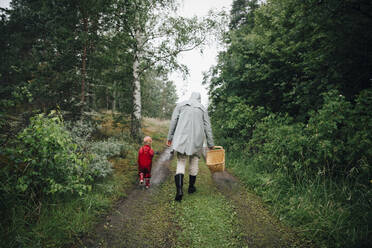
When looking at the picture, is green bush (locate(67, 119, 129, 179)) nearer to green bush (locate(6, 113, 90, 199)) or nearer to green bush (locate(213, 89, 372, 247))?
green bush (locate(6, 113, 90, 199))

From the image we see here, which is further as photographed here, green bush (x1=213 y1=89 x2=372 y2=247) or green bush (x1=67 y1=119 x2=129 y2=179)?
green bush (x1=67 y1=119 x2=129 y2=179)

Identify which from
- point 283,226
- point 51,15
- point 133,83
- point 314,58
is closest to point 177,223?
point 283,226

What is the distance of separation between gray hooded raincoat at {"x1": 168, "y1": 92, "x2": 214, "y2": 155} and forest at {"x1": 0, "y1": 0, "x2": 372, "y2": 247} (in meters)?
1.75

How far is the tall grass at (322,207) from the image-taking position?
2.23 metres

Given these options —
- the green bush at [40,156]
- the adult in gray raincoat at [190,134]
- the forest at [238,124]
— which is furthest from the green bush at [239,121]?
the green bush at [40,156]

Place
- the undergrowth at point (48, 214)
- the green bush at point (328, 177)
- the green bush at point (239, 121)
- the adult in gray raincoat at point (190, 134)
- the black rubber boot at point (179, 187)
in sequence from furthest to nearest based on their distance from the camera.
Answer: the green bush at point (239, 121), the adult in gray raincoat at point (190, 134), the black rubber boot at point (179, 187), the green bush at point (328, 177), the undergrowth at point (48, 214)

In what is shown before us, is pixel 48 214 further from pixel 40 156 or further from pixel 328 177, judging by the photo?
pixel 328 177

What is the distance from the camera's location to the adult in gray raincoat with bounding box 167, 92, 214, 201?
3.80 m

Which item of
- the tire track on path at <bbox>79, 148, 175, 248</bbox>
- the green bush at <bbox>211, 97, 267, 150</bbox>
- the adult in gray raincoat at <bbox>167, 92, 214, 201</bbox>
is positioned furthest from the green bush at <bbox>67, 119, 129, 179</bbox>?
the green bush at <bbox>211, 97, 267, 150</bbox>

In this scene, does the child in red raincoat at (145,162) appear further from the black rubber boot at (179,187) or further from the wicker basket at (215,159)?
the wicker basket at (215,159)

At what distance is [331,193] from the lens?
2.97 m

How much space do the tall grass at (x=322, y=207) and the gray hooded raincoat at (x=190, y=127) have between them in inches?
69.9

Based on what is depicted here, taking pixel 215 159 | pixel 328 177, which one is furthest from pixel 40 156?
pixel 328 177

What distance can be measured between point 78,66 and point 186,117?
5595mm
